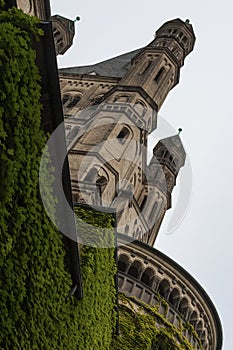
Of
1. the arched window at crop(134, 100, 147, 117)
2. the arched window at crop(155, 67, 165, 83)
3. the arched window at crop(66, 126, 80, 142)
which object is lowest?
the arched window at crop(66, 126, 80, 142)

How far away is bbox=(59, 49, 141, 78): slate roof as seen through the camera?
4526 centimetres

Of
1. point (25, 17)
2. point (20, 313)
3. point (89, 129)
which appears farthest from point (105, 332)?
point (89, 129)

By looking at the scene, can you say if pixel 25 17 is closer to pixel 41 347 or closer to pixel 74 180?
pixel 41 347

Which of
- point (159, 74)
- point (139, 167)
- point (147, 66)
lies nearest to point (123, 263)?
point (139, 167)

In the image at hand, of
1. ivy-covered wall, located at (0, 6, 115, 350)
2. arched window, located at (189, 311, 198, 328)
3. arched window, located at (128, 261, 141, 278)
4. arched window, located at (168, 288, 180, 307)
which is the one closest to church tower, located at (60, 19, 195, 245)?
arched window, located at (128, 261, 141, 278)

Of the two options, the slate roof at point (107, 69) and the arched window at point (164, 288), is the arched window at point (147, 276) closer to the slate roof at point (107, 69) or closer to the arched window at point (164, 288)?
the arched window at point (164, 288)

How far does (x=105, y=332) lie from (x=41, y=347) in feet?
17.0

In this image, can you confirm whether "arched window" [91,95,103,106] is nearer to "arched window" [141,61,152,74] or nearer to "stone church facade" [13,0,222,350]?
"stone church facade" [13,0,222,350]

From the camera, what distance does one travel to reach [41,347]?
8.20m

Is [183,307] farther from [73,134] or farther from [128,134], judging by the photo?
[73,134]

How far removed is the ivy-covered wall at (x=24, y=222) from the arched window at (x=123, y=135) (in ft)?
63.2

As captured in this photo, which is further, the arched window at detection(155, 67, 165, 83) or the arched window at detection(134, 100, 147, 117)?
the arched window at detection(155, 67, 165, 83)

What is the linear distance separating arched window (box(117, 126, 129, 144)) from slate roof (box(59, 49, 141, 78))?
1564cm

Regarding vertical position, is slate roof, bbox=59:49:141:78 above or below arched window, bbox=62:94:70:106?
above
